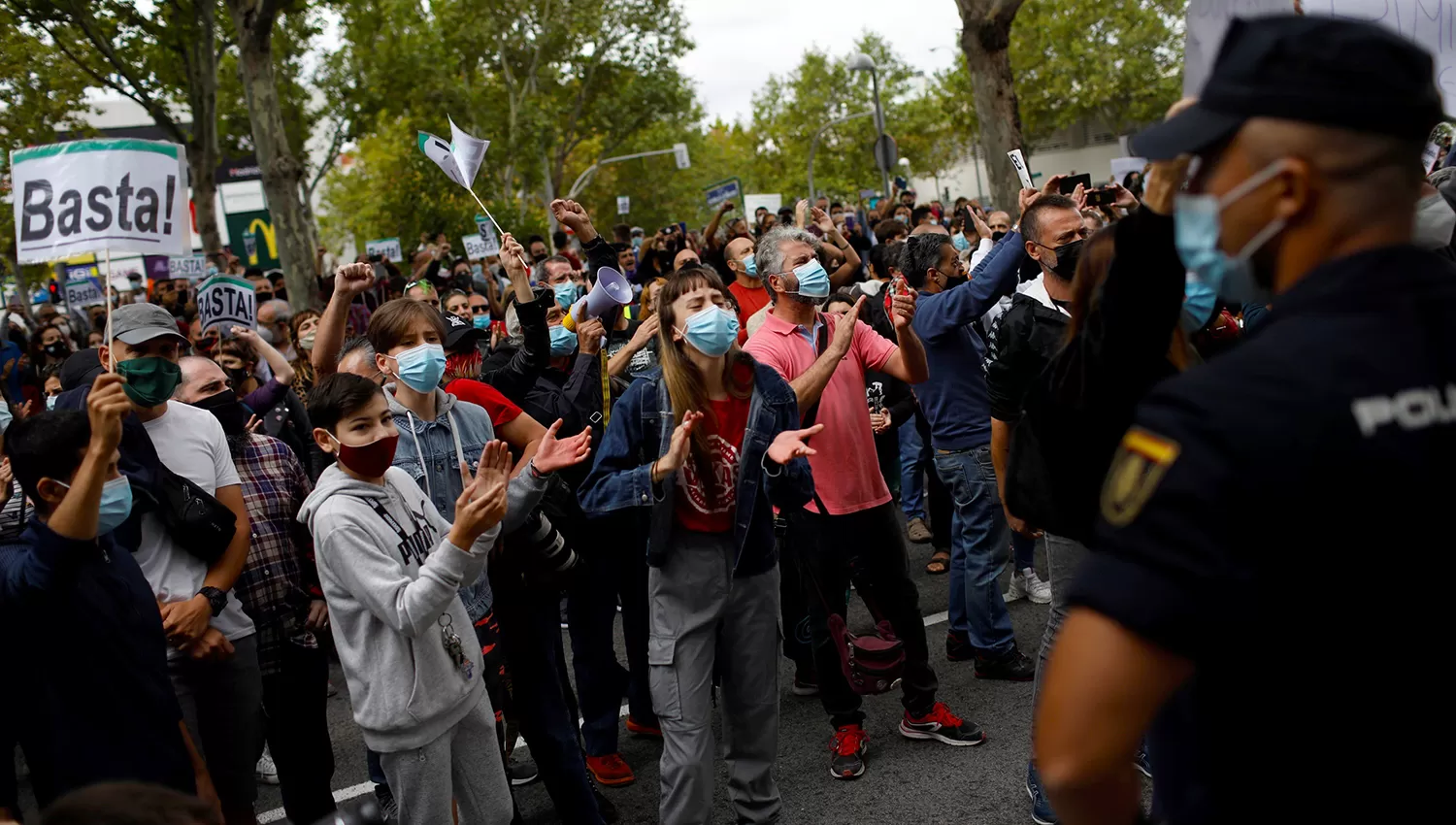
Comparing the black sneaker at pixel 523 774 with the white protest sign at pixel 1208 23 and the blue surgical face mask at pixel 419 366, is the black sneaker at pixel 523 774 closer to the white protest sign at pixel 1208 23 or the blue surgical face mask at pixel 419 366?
the blue surgical face mask at pixel 419 366

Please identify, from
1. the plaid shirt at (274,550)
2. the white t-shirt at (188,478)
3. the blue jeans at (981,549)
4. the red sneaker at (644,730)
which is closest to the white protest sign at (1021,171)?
the blue jeans at (981,549)

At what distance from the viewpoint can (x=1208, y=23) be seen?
348 centimetres

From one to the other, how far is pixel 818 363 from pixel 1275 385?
11.3 ft

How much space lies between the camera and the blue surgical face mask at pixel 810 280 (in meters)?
5.32

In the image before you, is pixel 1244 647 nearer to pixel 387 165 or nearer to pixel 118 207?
pixel 118 207

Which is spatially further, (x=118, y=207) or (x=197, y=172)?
(x=197, y=172)

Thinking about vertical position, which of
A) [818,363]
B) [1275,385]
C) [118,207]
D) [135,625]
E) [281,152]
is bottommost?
[135,625]

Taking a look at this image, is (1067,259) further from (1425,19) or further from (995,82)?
(995,82)

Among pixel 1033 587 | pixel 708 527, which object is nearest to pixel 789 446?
pixel 708 527

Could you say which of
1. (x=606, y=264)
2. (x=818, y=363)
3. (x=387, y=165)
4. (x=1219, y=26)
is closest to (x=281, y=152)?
(x=606, y=264)

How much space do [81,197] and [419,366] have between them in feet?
5.93

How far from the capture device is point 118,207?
500 cm

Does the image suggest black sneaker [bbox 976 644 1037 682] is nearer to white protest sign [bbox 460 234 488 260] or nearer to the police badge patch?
the police badge patch

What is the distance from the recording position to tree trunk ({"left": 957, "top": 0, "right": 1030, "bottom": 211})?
44.7ft
